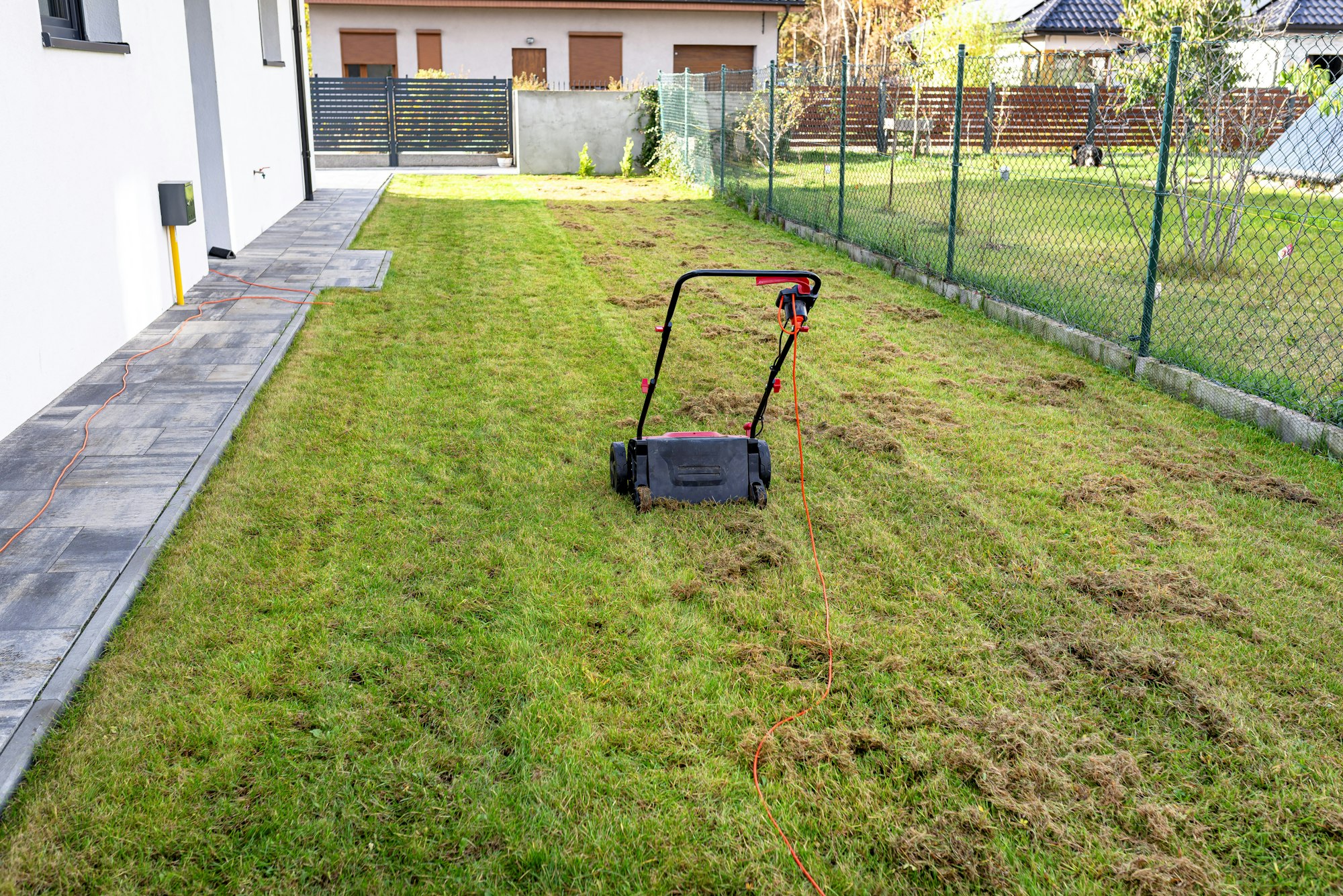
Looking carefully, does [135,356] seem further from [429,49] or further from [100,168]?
[429,49]

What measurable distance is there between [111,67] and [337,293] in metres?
2.24

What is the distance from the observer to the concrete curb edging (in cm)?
488

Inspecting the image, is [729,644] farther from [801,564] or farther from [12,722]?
[12,722]

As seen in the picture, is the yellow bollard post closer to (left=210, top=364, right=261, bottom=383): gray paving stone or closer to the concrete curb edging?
(left=210, top=364, right=261, bottom=383): gray paving stone

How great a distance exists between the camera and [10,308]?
4.83 metres

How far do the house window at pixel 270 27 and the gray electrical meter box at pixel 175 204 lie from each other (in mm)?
6820

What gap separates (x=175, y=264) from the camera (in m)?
7.68

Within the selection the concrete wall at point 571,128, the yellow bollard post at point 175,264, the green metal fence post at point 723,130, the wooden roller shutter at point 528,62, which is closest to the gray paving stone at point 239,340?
the yellow bollard post at point 175,264

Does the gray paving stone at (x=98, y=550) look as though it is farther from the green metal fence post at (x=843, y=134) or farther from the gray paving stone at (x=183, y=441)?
the green metal fence post at (x=843, y=134)

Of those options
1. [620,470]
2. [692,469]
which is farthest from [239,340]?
[692,469]

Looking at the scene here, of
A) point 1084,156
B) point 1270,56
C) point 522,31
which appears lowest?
point 1084,156

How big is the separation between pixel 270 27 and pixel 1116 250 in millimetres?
10744

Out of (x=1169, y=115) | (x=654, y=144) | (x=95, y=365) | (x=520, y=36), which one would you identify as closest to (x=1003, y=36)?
(x=654, y=144)

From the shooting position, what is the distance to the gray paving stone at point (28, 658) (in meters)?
2.85
